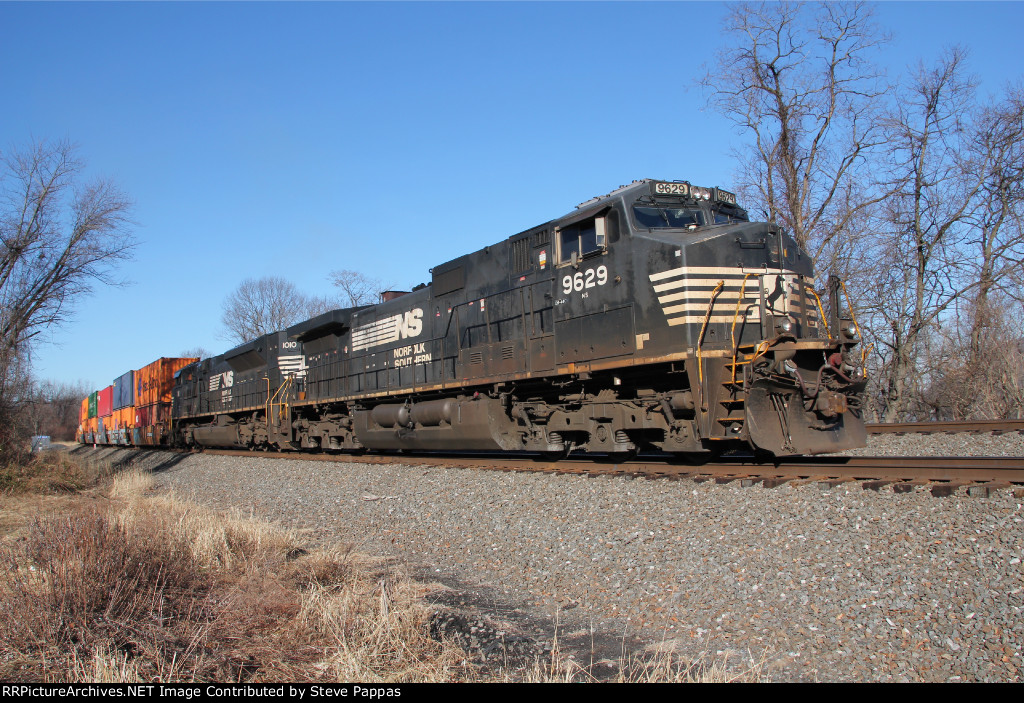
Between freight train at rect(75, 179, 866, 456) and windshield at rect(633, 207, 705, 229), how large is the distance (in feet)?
0.07

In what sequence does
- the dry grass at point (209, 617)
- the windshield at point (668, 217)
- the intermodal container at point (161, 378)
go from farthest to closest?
1. the intermodal container at point (161, 378)
2. the windshield at point (668, 217)
3. the dry grass at point (209, 617)

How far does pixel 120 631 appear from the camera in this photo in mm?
3943

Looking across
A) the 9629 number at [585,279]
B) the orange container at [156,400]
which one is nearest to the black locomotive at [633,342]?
the 9629 number at [585,279]

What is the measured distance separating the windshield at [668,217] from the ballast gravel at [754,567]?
11.3 ft

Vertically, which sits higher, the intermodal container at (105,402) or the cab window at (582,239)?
the cab window at (582,239)

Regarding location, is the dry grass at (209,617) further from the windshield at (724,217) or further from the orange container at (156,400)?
the orange container at (156,400)

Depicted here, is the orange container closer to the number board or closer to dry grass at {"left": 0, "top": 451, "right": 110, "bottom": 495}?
dry grass at {"left": 0, "top": 451, "right": 110, "bottom": 495}

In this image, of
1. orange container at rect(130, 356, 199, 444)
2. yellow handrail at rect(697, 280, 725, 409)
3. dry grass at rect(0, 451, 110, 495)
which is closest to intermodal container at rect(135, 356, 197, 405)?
orange container at rect(130, 356, 199, 444)

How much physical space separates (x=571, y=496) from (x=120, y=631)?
4591 millimetres

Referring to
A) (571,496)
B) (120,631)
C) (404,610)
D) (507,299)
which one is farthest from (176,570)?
(507,299)

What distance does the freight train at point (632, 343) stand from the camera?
7.61 metres

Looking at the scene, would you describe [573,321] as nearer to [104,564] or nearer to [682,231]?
[682,231]

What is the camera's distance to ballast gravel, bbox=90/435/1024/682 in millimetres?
3863

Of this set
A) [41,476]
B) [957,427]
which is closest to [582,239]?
[957,427]
